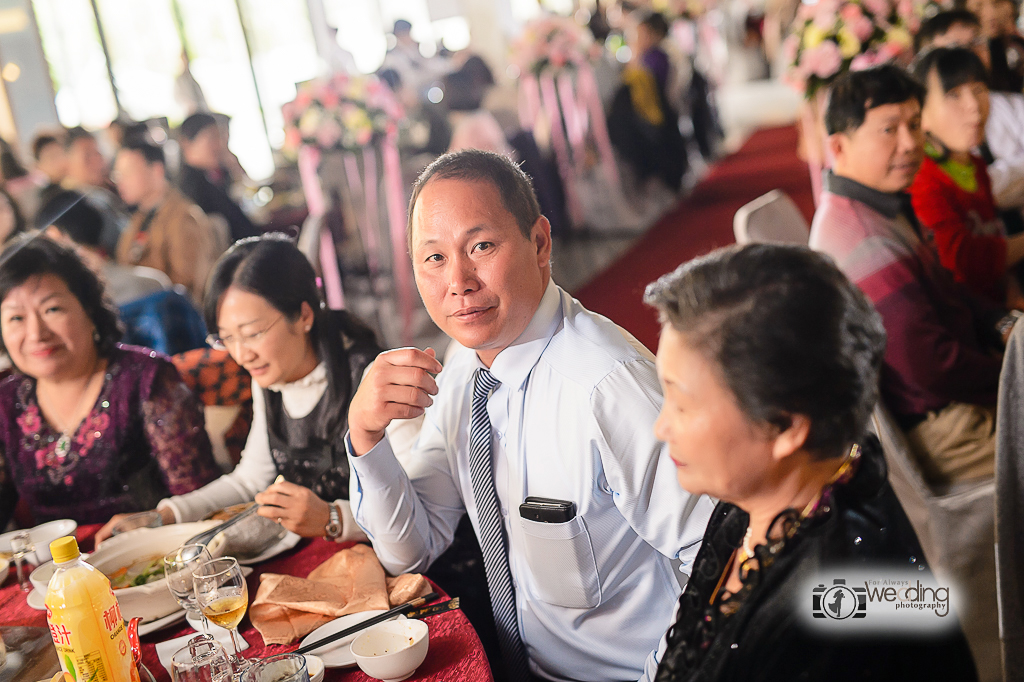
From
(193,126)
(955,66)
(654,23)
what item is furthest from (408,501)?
(654,23)

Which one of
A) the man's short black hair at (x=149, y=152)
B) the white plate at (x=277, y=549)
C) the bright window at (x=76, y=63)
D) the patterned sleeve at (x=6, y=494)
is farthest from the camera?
the bright window at (x=76, y=63)

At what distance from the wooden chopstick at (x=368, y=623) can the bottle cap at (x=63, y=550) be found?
0.34m

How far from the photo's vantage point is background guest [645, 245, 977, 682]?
0.84 metres

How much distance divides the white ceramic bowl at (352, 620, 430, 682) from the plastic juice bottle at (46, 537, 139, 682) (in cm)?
32

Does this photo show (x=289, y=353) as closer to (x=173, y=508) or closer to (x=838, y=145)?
(x=173, y=508)

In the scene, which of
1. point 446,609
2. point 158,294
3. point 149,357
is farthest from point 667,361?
point 158,294

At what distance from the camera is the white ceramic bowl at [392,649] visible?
112 cm

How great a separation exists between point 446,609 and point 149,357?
117cm

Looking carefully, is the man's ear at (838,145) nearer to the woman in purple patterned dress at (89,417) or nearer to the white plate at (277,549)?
the white plate at (277,549)

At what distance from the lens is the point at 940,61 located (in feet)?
9.07

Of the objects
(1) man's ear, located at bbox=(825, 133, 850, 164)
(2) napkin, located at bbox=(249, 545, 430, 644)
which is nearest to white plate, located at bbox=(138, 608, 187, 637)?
(2) napkin, located at bbox=(249, 545, 430, 644)

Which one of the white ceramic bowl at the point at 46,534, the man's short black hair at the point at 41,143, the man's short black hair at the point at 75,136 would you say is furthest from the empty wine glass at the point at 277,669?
the man's short black hair at the point at 41,143

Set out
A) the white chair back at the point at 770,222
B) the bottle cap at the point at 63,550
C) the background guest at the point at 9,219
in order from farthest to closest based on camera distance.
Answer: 1. the background guest at the point at 9,219
2. the white chair back at the point at 770,222
3. the bottle cap at the point at 63,550

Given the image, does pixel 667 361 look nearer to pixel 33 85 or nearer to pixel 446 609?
pixel 446 609
